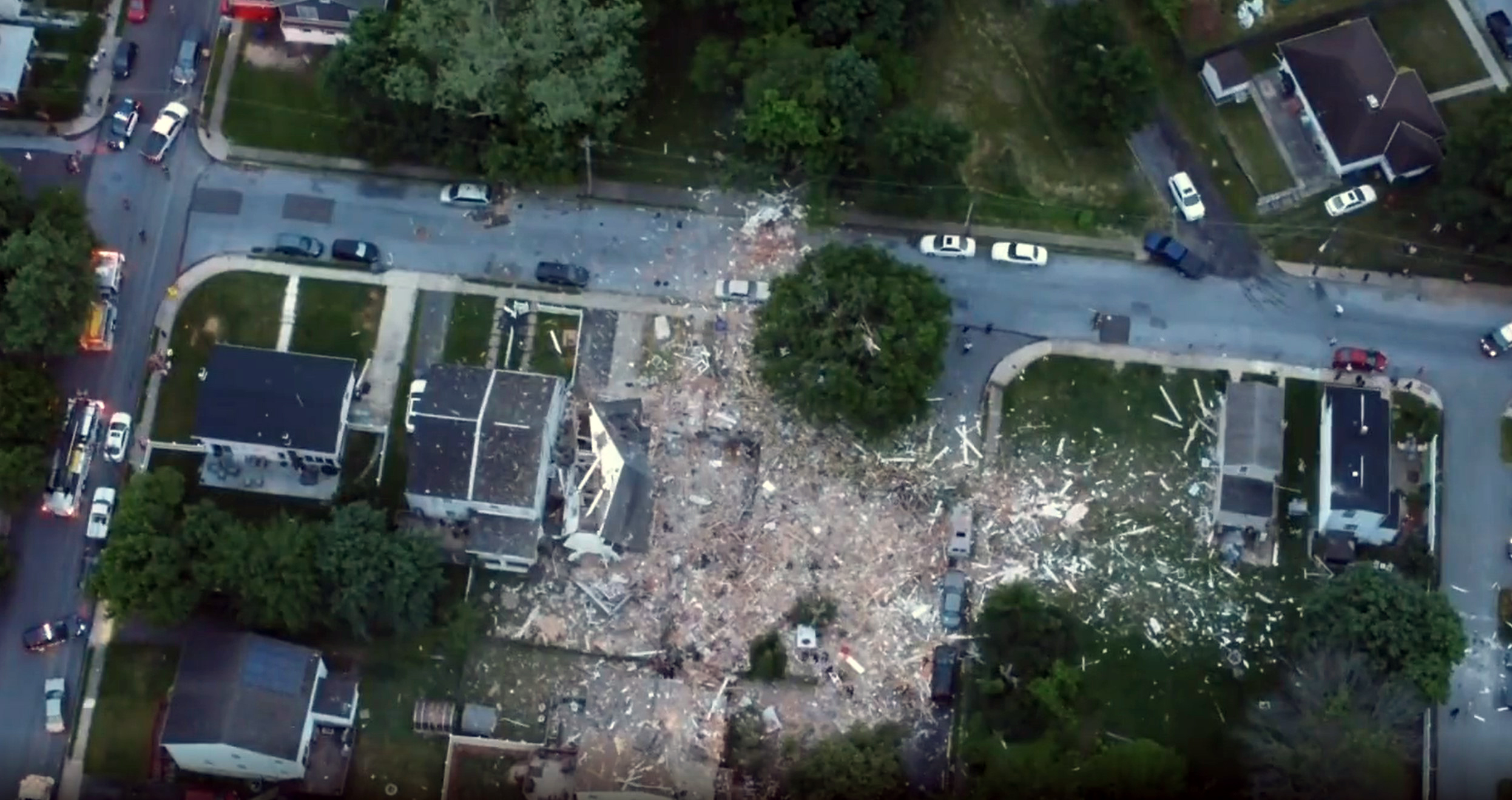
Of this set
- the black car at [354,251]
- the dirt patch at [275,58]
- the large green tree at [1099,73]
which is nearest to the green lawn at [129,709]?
the black car at [354,251]

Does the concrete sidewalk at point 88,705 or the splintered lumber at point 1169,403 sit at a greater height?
the splintered lumber at point 1169,403

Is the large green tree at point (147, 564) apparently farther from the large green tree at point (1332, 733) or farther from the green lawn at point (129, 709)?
the large green tree at point (1332, 733)

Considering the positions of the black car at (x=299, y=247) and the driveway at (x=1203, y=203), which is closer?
the black car at (x=299, y=247)

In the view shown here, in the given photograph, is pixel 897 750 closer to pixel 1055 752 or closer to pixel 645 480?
pixel 1055 752

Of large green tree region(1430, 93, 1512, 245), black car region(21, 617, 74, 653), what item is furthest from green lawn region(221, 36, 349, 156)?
large green tree region(1430, 93, 1512, 245)

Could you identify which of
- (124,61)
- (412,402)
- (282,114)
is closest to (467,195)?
(282,114)

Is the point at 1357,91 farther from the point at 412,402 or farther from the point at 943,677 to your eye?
the point at 412,402
